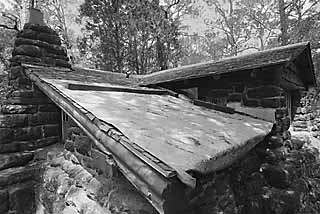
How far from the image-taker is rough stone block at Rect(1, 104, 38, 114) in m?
3.83

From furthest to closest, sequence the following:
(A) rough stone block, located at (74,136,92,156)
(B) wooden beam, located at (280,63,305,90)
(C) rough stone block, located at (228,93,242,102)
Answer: (B) wooden beam, located at (280,63,305,90)
(C) rough stone block, located at (228,93,242,102)
(A) rough stone block, located at (74,136,92,156)

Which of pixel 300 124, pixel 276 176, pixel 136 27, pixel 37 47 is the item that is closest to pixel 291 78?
pixel 300 124

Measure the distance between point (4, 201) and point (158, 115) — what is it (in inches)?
112

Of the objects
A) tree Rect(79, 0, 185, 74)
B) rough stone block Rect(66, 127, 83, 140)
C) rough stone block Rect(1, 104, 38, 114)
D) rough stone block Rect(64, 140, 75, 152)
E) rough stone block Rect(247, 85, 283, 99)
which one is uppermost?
tree Rect(79, 0, 185, 74)

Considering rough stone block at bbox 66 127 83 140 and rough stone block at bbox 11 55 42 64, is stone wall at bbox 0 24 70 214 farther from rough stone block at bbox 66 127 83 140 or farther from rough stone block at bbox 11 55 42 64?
rough stone block at bbox 66 127 83 140

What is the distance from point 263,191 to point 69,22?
18.6 meters

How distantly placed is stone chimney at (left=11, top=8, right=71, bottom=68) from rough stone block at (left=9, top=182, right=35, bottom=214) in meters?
2.34

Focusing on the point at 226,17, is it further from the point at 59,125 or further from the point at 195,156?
the point at 195,156

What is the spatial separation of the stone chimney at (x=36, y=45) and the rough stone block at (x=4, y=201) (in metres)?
2.38

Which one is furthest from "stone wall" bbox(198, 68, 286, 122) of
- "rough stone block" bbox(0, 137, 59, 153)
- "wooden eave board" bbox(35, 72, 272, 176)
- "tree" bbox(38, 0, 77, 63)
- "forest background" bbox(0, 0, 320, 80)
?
"tree" bbox(38, 0, 77, 63)

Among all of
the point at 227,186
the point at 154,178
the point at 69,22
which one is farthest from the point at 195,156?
the point at 69,22

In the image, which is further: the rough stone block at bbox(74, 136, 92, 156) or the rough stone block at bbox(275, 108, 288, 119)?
the rough stone block at bbox(275, 108, 288, 119)

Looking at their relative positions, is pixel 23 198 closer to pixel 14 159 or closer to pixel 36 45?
pixel 14 159

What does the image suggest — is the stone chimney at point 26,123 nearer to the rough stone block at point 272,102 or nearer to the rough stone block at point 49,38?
the rough stone block at point 49,38
